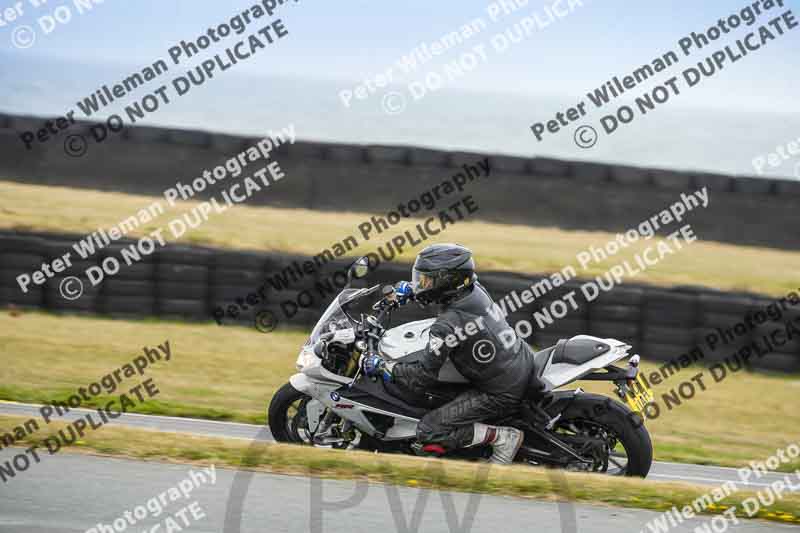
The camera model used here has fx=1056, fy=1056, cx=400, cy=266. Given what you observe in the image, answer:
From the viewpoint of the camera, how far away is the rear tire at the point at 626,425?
22.2 feet

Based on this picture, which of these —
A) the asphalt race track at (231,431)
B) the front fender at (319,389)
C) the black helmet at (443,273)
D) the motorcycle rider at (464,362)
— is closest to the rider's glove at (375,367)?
the motorcycle rider at (464,362)

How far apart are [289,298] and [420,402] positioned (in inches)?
187

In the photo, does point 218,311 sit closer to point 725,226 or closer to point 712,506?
point 712,506

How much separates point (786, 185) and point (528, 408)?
35.9ft

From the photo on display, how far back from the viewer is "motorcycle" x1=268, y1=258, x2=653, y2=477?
22.4 feet

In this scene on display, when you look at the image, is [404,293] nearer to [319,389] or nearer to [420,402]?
[420,402]

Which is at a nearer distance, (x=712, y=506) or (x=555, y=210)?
(x=712, y=506)

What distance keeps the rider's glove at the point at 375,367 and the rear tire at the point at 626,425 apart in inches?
49.4

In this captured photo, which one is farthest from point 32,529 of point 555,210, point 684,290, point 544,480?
point 555,210

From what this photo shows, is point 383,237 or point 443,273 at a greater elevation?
point 443,273

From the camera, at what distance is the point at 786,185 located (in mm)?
16344

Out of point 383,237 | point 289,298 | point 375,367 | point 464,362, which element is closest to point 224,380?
point 289,298

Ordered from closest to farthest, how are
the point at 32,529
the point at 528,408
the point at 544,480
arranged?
1. the point at 32,529
2. the point at 544,480
3. the point at 528,408

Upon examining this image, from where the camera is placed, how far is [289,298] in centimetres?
1165
